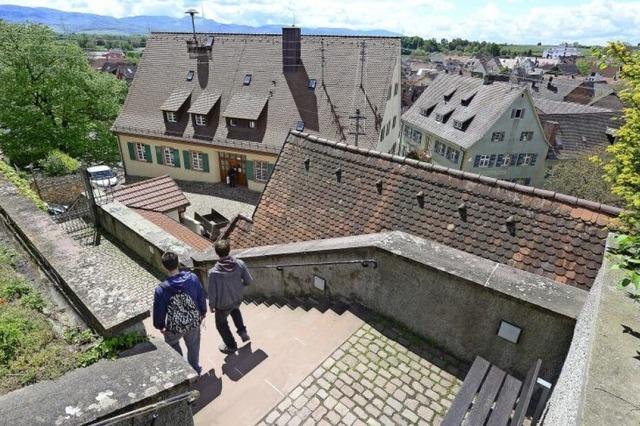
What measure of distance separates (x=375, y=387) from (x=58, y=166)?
22055 mm

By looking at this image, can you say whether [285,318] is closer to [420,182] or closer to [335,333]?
[335,333]

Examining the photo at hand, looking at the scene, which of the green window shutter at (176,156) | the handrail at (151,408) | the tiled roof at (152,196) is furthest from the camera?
the green window shutter at (176,156)

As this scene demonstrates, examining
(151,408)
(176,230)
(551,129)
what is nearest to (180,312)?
(151,408)

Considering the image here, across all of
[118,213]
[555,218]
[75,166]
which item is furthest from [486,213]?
[75,166]

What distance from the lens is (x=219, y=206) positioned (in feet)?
69.4

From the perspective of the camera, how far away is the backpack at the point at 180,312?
14.0ft

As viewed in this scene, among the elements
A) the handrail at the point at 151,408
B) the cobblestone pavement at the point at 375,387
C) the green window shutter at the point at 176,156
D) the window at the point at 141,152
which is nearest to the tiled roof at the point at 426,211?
A: the cobblestone pavement at the point at 375,387

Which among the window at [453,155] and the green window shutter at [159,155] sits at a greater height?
the green window shutter at [159,155]

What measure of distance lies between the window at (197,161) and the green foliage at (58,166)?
603 cm

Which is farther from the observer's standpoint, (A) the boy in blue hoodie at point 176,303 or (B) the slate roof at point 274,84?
(B) the slate roof at point 274,84

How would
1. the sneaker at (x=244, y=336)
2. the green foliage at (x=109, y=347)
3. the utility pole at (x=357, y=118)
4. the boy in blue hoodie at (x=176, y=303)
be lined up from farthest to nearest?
the utility pole at (x=357, y=118) → the sneaker at (x=244, y=336) → the boy in blue hoodie at (x=176, y=303) → the green foliage at (x=109, y=347)

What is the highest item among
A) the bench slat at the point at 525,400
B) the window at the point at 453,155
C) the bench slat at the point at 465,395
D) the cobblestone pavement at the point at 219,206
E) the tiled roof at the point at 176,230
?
the bench slat at the point at 525,400

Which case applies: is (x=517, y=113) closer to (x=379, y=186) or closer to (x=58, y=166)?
(x=379, y=186)

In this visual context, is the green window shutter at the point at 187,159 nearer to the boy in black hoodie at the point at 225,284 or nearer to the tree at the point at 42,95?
the tree at the point at 42,95
